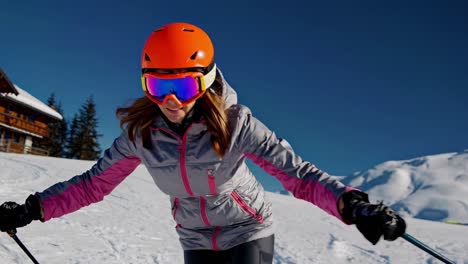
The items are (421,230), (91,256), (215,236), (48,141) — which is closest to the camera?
(215,236)

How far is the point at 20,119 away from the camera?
34.8 metres

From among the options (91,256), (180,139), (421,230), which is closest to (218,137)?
(180,139)

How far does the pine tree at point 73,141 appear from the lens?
4197 cm

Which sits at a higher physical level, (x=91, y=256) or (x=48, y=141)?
(x=48, y=141)

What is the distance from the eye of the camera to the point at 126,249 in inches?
203

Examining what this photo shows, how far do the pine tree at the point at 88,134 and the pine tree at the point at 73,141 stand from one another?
9.4 inches

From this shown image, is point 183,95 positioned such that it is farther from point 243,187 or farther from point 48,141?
point 48,141

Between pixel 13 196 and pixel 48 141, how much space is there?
37430mm

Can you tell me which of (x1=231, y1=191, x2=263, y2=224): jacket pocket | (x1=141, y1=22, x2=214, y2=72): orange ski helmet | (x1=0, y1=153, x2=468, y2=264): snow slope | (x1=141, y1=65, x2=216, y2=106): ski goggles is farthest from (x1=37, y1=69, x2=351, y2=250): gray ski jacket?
(x1=0, y1=153, x2=468, y2=264): snow slope

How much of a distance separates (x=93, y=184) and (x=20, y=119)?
121 feet

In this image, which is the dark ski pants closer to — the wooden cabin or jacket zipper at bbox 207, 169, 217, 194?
jacket zipper at bbox 207, 169, 217, 194

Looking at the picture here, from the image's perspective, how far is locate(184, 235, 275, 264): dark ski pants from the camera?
2404mm

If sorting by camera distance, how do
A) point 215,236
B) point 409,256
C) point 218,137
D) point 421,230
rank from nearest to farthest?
point 218,137
point 215,236
point 409,256
point 421,230

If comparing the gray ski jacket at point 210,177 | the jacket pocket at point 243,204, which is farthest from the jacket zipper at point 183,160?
the jacket pocket at point 243,204
